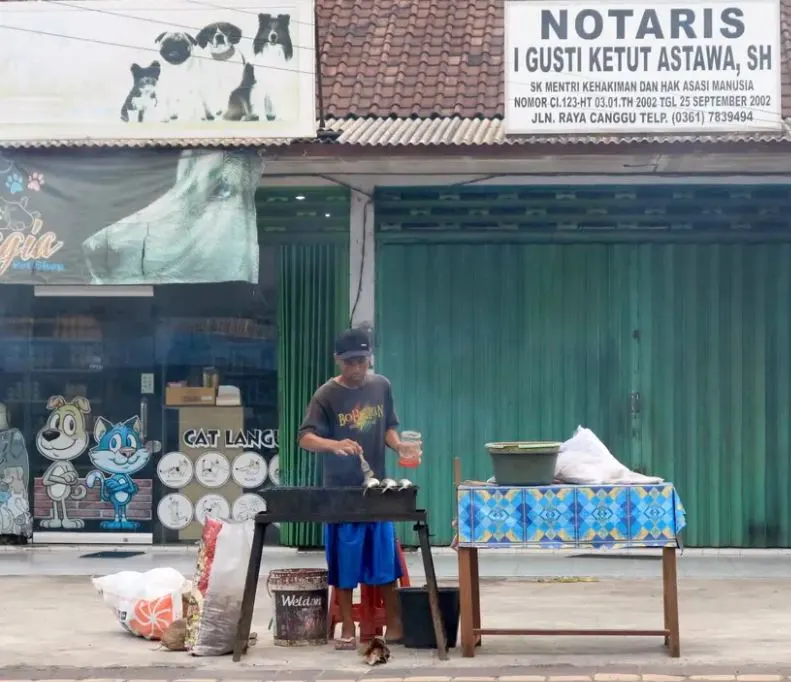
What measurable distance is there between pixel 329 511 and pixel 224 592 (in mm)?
779

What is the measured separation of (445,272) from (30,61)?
414 centimetres

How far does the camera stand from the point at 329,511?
26.3 feet

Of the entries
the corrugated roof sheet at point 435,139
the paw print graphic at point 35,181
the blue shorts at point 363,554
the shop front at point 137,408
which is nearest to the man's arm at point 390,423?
the blue shorts at point 363,554

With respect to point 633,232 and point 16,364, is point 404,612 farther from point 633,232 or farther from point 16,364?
point 16,364

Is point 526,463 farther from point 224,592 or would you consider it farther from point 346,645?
point 224,592

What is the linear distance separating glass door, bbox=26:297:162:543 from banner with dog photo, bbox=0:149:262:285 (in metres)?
1.66

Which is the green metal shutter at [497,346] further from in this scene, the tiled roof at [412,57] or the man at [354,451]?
the man at [354,451]

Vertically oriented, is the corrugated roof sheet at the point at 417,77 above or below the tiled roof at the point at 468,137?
above

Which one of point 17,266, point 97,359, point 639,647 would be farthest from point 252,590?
point 97,359

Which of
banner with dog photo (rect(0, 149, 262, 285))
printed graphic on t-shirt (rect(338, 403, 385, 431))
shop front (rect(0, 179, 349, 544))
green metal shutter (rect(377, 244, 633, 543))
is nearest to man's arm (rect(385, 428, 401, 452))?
printed graphic on t-shirt (rect(338, 403, 385, 431))

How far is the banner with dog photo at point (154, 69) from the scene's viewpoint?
1242 centimetres

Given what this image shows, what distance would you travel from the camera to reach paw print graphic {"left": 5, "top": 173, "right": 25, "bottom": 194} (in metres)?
12.3

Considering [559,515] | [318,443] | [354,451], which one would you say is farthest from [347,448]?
[559,515]

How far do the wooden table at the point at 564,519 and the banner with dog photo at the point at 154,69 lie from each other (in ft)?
17.6
